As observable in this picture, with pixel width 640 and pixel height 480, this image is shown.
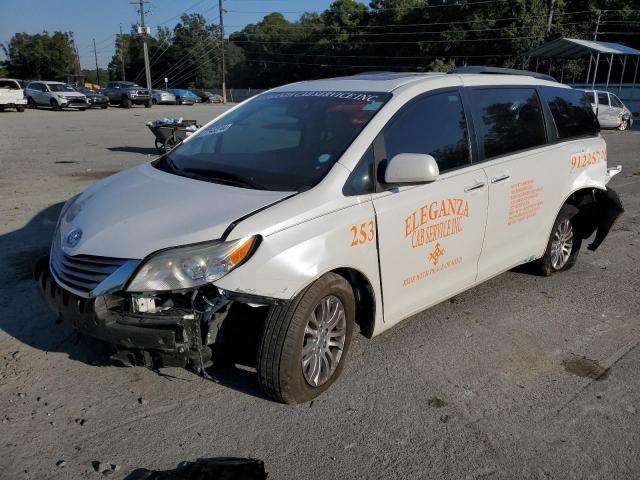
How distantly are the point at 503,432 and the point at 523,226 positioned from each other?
2.05 m

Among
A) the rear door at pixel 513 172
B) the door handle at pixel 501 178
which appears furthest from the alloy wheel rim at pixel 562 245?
the door handle at pixel 501 178

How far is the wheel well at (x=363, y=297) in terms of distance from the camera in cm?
329

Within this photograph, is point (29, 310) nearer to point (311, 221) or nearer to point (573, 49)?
point (311, 221)

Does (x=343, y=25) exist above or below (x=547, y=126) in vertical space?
above

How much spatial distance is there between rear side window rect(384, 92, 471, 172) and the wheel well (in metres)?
0.77

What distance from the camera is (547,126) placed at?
4.80 metres

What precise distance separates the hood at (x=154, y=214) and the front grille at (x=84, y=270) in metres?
0.04

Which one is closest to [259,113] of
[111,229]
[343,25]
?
[111,229]

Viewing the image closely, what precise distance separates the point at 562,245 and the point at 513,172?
1.43 meters

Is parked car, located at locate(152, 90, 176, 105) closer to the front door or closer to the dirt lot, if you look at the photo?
the dirt lot

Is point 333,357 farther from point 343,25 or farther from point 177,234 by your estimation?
point 343,25

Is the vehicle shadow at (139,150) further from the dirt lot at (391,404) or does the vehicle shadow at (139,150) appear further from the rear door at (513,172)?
the rear door at (513,172)

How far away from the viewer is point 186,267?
276 centimetres

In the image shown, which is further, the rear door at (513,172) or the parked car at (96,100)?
the parked car at (96,100)
